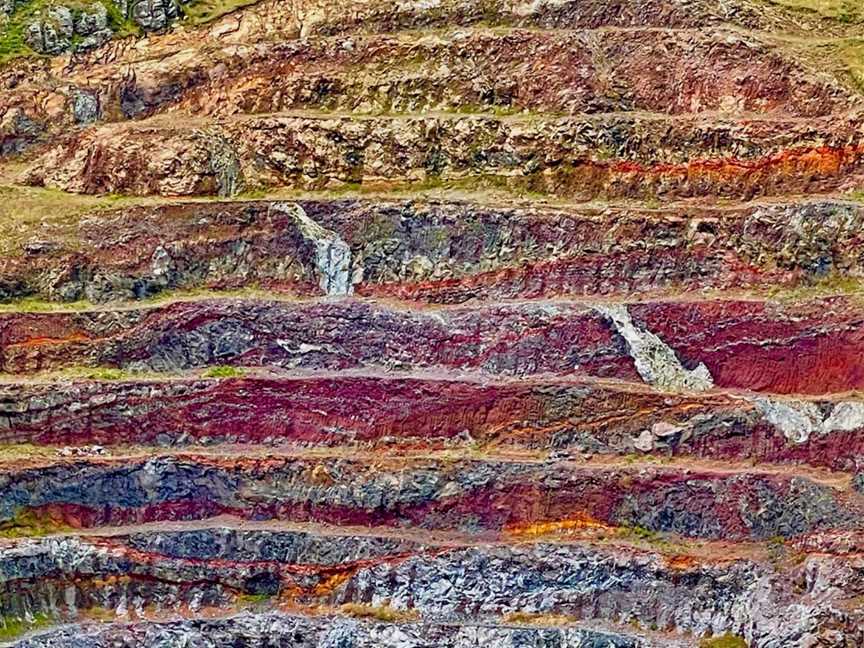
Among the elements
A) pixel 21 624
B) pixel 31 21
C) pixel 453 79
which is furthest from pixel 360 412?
pixel 31 21

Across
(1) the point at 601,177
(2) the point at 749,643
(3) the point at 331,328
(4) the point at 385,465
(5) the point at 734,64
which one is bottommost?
(2) the point at 749,643

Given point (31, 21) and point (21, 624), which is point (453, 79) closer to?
point (31, 21)

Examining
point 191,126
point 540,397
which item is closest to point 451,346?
point 540,397

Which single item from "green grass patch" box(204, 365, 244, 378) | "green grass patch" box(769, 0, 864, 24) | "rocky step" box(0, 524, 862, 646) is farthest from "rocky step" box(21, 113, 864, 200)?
"rocky step" box(0, 524, 862, 646)

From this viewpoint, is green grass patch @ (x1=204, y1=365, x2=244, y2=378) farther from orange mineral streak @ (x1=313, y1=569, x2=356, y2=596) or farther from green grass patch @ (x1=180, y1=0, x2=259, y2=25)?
green grass patch @ (x1=180, y1=0, x2=259, y2=25)

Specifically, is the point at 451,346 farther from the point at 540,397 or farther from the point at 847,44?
the point at 847,44

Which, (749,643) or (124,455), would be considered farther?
(124,455)
